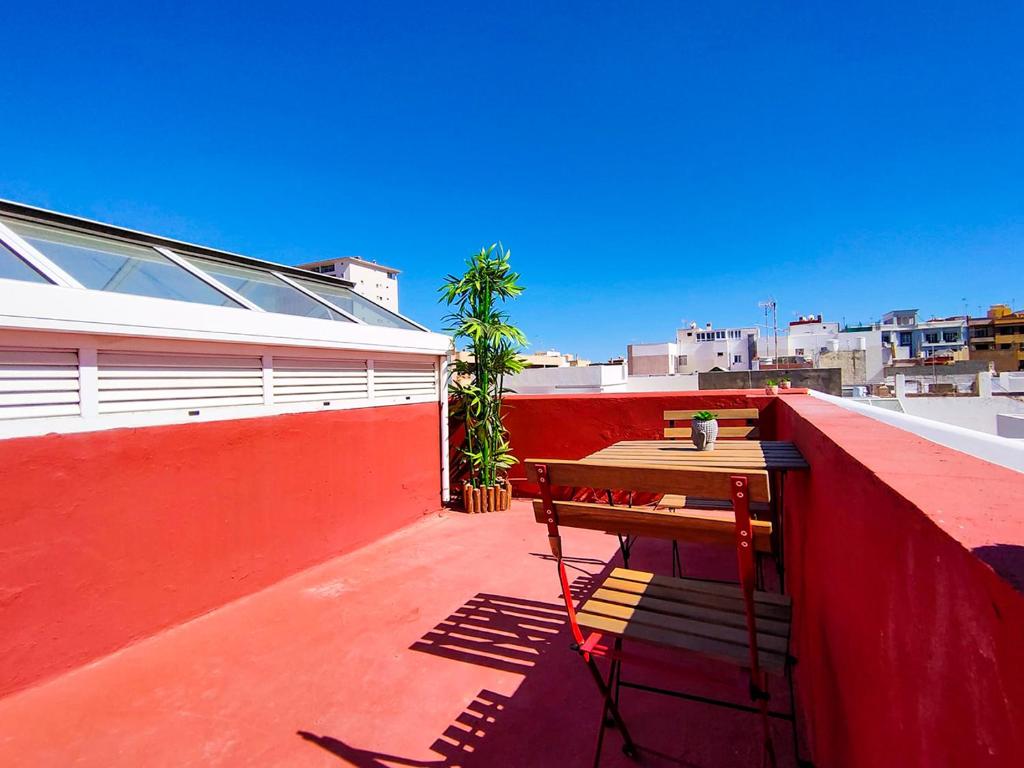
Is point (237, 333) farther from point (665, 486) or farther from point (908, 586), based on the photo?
point (908, 586)

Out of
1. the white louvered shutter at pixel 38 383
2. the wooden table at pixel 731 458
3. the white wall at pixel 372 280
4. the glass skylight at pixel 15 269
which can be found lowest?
the wooden table at pixel 731 458

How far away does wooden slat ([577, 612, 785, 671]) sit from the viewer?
76.0 inches

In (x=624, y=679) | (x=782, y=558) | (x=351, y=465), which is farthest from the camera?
(x=351, y=465)

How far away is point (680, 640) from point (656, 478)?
Answer: 0.69m

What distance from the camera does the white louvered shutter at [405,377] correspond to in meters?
5.71

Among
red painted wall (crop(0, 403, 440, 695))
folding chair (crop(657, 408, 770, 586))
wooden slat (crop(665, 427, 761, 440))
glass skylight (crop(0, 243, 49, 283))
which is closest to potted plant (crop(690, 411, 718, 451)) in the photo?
folding chair (crop(657, 408, 770, 586))

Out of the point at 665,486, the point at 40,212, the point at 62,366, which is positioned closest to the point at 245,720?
the point at 62,366

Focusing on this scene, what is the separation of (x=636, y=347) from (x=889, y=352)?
2152 centimetres

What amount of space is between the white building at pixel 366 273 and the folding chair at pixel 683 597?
23.6 metres

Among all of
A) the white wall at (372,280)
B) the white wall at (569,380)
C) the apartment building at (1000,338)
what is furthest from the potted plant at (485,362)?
the apartment building at (1000,338)

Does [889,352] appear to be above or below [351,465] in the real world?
above

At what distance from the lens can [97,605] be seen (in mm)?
3176

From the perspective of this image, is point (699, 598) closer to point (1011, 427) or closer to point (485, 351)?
point (485, 351)

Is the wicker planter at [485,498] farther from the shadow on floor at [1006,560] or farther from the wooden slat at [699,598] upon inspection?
the shadow on floor at [1006,560]
